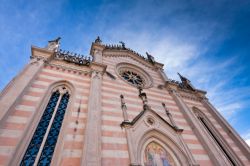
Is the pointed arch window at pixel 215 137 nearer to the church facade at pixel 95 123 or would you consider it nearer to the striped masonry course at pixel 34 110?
the church facade at pixel 95 123

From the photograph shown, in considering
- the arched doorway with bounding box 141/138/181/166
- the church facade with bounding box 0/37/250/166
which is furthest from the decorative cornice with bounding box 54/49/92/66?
the arched doorway with bounding box 141/138/181/166

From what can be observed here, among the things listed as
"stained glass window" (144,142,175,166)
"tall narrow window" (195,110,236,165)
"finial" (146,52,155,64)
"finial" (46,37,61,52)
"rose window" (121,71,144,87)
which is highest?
"finial" (146,52,155,64)

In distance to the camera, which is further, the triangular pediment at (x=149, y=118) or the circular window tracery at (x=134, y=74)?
the circular window tracery at (x=134, y=74)

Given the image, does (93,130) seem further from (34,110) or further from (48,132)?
(34,110)

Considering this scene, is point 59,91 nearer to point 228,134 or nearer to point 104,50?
point 104,50

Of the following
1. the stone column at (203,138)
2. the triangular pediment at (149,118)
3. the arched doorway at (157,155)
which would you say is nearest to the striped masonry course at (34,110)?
the triangular pediment at (149,118)

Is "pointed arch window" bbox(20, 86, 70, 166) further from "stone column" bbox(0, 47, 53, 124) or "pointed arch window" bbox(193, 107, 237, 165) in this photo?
"pointed arch window" bbox(193, 107, 237, 165)

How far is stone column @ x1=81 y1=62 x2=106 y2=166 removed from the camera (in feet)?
18.1

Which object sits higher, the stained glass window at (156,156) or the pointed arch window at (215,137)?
the pointed arch window at (215,137)

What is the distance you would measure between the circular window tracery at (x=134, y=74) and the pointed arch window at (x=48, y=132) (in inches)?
223

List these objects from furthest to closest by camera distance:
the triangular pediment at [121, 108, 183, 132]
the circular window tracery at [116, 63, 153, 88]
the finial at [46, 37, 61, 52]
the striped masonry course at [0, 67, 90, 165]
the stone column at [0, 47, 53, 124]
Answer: the circular window tracery at [116, 63, 153, 88] → the finial at [46, 37, 61, 52] → the triangular pediment at [121, 108, 183, 132] → the stone column at [0, 47, 53, 124] → the striped masonry course at [0, 67, 90, 165]

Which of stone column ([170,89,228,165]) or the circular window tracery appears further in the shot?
the circular window tracery

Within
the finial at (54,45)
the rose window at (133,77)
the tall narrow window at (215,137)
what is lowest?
the tall narrow window at (215,137)

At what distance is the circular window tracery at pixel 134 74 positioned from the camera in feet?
42.3
